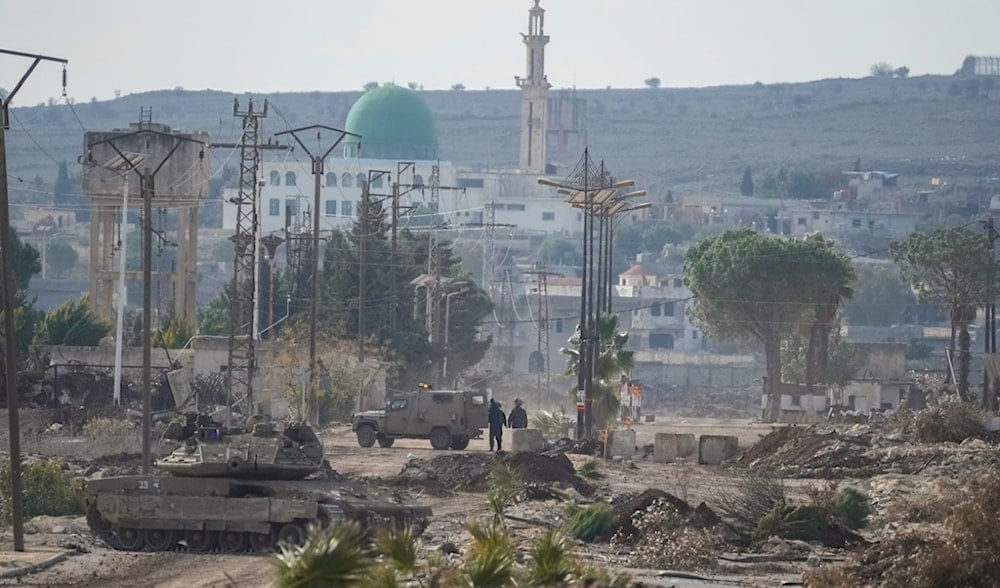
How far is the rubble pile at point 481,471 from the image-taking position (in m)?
35.0

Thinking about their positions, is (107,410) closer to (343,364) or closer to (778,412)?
(343,364)

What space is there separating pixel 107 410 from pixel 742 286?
45.7 m

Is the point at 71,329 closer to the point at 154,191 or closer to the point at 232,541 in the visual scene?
the point at 154,191

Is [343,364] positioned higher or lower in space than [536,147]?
lower

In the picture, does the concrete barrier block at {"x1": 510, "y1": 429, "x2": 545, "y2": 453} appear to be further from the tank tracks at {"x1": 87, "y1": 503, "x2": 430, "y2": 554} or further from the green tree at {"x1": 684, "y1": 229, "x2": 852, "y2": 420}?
→ the green tree at {"x1": 684, "y1": 229, "x2": 852, "y2": 420}

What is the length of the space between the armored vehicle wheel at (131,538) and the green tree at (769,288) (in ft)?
196

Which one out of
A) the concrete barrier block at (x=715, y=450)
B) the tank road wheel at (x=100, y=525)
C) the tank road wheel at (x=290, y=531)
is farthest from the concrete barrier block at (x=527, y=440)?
the tank road wheel at (x=290, y=531)

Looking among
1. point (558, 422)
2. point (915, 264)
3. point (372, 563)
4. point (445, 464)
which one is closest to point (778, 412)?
point (915, 264)

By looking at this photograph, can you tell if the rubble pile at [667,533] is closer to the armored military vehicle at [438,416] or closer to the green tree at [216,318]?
the armored military vehicle at [438,416]

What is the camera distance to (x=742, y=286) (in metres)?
90.0

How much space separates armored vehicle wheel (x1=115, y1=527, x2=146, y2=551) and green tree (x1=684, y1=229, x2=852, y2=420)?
59.9 meters

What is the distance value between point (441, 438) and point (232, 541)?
1995cm

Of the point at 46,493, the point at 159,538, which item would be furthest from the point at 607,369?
the point at 159,538

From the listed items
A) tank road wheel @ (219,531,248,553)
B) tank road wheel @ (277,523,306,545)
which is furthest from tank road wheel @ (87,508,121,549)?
tank road wheel @ (277,523,306,545)
